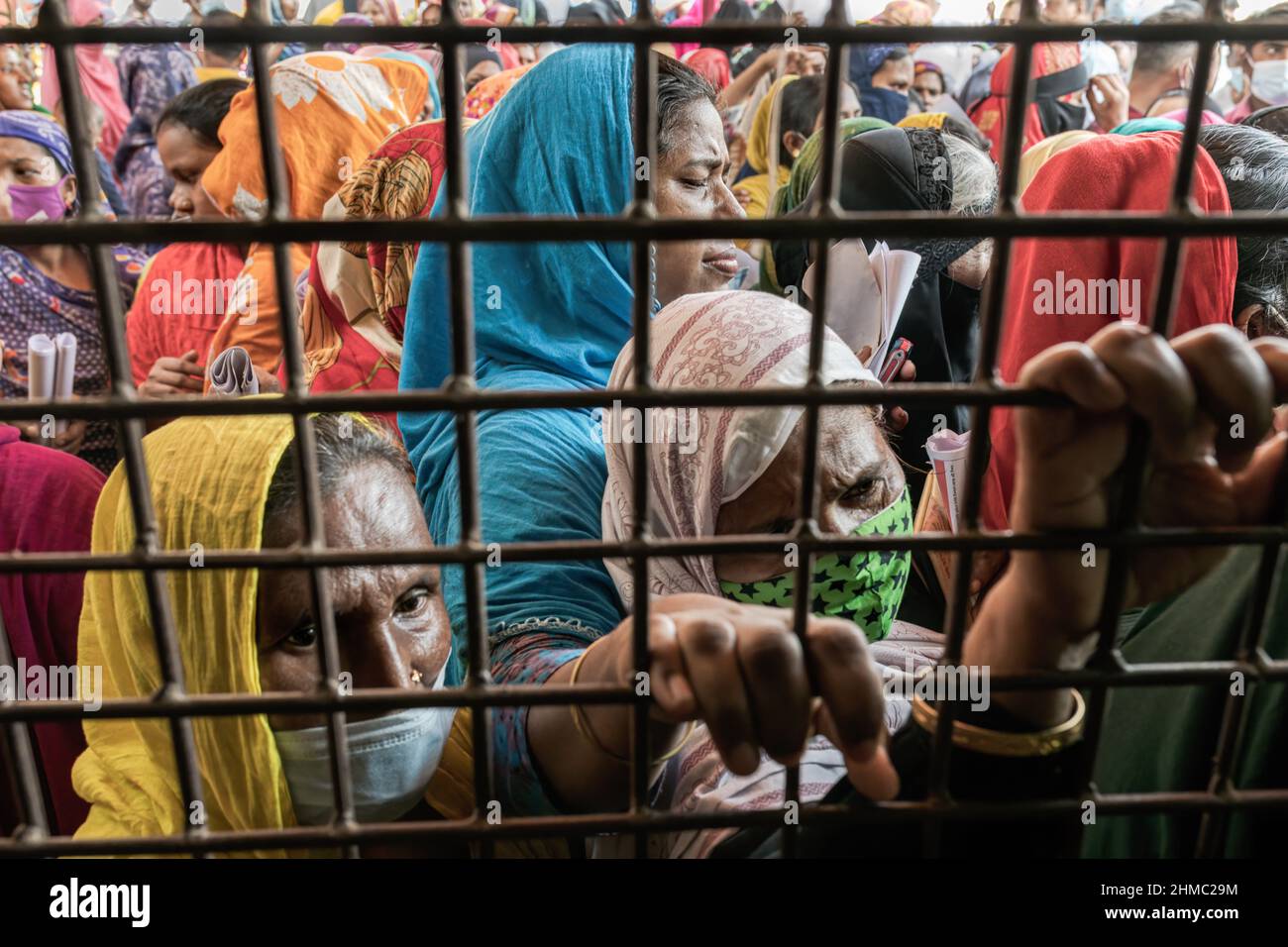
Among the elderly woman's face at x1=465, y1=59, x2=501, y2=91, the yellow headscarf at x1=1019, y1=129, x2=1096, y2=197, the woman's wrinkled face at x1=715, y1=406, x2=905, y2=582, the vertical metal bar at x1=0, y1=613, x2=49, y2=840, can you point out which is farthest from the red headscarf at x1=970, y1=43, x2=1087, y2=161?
the vertical metal bar at x1=0, y1=613, x2=49, y2=840

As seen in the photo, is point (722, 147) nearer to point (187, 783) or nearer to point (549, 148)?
point (549, 148)

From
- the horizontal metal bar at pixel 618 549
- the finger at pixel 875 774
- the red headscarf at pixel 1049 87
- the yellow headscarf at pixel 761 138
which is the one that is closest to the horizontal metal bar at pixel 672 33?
the horizontal metal bar at pixel 618 549

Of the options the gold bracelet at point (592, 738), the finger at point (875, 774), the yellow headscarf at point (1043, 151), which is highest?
the yellow headscarf at point (1043, 151)

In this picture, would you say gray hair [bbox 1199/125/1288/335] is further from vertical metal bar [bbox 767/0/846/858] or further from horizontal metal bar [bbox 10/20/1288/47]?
vertical metal bar [bbox 767/0/846/858]

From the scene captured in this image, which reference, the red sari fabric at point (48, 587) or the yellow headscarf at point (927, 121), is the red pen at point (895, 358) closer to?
the yellow headscarf at point (927, 121)

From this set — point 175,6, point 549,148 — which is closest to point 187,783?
point 549,148

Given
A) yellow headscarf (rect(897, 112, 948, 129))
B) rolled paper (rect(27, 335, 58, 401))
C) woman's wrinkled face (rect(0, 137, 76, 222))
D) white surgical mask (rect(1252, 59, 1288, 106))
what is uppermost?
white surgical mask (rect(1252, 59, 1288, 106))

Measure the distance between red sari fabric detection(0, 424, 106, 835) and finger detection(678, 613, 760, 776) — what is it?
1.04 metres

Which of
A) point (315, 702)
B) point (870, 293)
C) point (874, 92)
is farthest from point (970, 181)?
point (874, 92)

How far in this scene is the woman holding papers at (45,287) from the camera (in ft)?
7.65

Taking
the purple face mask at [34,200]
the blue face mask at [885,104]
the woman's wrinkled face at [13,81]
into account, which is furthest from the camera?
the blue face mask at [885,104]

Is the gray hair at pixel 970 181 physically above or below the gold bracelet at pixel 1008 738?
above

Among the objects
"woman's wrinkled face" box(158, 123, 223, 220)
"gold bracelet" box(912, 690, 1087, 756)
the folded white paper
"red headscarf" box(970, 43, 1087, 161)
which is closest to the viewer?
"gold bracelet" box(912, 690, 1087, 756)

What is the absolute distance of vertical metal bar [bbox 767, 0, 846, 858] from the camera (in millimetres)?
538
